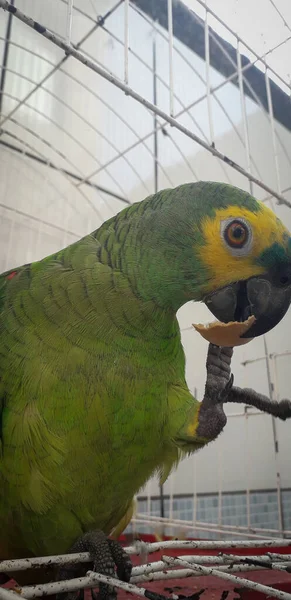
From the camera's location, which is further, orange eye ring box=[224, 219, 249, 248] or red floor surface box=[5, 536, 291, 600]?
red floor surface box=[5, 536, 291, 600]

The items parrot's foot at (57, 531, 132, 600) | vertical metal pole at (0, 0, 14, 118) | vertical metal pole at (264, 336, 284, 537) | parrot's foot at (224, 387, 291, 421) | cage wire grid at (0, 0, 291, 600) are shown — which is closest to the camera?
parrot's foot at (57, 531, 132, 600)

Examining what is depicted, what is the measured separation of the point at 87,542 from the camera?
0.74m

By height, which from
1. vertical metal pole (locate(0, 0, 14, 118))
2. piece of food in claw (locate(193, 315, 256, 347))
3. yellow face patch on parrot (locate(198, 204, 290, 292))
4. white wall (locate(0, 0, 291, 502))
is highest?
vertical metal pole (locate(0, 0, 14, 118))

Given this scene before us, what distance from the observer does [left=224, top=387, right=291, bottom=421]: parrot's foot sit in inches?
34.3

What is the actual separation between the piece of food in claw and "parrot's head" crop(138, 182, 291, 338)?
0.6 inches

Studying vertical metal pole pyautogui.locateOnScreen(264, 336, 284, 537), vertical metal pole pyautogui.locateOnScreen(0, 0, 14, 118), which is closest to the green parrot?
vertical metal pole pyautogui.locateOnScreen(264, 336, 284, 537)

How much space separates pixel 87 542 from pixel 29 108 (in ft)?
5.19

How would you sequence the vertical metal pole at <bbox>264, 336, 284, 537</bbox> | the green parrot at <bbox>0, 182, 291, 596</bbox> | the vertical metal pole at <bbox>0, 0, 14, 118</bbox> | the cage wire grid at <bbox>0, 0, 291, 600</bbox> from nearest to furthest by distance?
the green parrot at <bbox>0, 182, 291, 596</bbox> < the cage wire grid at <bbox>0, 0, 291, 600</bbox> < the vertical metal pole at <bbox>264, 336, 284, 537</bbox> < the vertical metal pole at <bbox>0, 0, 14, 118</bbox>

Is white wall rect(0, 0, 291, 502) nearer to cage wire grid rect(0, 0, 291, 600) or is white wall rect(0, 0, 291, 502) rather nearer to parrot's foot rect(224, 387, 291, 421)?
cage wire grid rect(0, 0, 291, 600)

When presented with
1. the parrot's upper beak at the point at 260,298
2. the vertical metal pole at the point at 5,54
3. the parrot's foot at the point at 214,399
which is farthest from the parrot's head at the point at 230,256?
the vertical metal pole at the point at 5,54

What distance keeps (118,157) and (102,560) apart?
4.82 ft

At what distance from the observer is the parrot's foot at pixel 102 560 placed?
65cm

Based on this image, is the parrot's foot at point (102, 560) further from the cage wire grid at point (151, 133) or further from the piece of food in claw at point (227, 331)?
the cage wire grid at point (151, 133)

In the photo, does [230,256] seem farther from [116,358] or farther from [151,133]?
[151,133]
